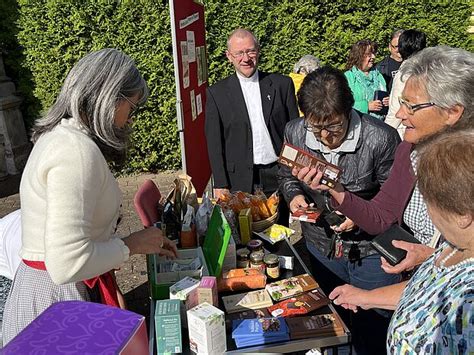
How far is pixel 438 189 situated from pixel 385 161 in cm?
132

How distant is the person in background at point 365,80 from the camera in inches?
210

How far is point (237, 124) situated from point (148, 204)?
4.31 feet

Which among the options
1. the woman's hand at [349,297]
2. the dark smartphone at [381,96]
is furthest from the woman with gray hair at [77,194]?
the dark smartphone at [381,96]

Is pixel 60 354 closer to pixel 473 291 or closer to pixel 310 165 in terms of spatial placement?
pixel 473 291

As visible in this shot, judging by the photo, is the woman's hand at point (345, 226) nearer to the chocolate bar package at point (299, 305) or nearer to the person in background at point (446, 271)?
the chocolate bar package at point (299, 305)

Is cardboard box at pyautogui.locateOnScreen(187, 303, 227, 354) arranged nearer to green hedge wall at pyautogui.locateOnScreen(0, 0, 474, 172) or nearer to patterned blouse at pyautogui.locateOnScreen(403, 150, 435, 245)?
patterned blouse at pyautogui.locateOnScreen(403, 150, 435, 245)

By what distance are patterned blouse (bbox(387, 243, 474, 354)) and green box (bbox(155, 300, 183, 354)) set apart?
79 centimetres

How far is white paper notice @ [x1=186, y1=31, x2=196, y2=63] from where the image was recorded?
13.6ft

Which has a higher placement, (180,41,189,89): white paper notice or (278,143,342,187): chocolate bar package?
(180,41,189,89): white paper notice

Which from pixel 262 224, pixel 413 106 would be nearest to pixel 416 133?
pixel 413 106

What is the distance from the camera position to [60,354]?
1029 mm

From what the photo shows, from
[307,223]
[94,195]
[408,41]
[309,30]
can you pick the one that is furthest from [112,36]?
[94,195]

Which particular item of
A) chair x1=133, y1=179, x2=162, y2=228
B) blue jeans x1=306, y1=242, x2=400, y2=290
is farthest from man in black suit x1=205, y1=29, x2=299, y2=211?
blue jeans x1=306, y1=242, x2=400, y2=290

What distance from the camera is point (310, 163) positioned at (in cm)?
237
